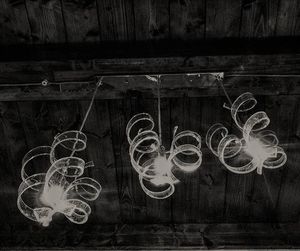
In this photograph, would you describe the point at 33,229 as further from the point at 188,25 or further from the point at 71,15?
the point at 188,25

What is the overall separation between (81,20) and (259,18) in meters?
1.22

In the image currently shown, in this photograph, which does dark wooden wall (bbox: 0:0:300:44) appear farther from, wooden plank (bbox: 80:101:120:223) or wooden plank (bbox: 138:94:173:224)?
wooden plank (bbox: 80:101:120:223)

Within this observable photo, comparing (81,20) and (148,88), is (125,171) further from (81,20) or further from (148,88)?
(81,20)

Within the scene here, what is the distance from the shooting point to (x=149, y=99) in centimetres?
294

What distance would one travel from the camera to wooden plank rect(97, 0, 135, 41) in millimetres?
2486

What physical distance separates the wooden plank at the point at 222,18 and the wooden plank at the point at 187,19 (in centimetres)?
4

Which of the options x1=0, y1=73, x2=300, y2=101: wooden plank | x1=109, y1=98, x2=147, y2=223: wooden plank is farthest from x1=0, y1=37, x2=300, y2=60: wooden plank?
x1=109, y1=98, x2=147, y2=223: wooden plank

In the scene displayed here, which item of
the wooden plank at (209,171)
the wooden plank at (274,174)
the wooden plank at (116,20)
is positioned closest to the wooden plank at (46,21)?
the wooden plank at (116,20)

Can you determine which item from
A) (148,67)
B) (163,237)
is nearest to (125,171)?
(163,237)

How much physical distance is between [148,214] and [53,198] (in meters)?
1.52

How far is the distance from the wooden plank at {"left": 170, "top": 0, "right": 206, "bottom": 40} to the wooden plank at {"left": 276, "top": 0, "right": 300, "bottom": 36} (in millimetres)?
517

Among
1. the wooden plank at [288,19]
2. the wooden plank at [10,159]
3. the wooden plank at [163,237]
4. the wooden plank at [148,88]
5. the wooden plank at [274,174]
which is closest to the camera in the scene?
the wooden plank at [288,19]

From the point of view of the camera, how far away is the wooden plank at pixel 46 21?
2504 mm

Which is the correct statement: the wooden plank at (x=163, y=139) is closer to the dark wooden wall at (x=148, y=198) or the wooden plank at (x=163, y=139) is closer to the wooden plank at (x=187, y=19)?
the dark wooden wall at (x=148, y=198)
